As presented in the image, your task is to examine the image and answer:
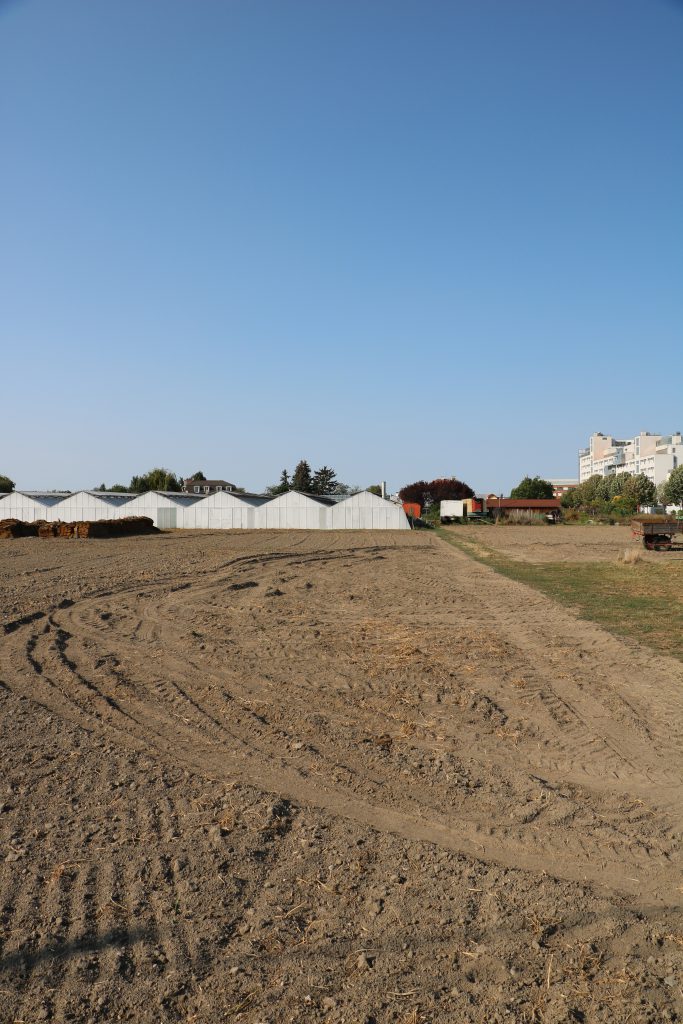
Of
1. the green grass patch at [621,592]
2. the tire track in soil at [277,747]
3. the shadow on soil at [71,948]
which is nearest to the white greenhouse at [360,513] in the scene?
the green grass patch at [621,592]

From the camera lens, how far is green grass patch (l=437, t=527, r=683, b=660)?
44.7 ft

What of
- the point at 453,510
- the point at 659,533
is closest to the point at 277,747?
the point at 659,533

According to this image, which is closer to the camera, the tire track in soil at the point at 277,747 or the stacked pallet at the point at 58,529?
the tire track in soil at the point at 277,747

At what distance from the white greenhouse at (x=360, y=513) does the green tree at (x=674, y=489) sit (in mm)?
63372

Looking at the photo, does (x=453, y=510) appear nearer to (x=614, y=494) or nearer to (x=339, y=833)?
(x=614, y=494)

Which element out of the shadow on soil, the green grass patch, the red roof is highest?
the red roof

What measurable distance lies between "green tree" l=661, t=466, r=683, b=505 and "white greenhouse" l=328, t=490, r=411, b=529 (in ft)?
208

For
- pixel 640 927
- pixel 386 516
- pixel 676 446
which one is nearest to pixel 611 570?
pixel 640 927

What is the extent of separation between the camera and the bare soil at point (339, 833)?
3.82 m

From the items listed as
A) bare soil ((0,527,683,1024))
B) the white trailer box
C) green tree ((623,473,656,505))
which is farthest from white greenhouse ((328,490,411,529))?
green tree ((623,473,656,505))

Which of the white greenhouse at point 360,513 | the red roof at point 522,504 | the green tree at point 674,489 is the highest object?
the green tree at point 674,489

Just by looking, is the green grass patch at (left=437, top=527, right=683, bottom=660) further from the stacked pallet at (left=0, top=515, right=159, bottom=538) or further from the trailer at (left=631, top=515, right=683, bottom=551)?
the stacked pallet at (left=0, top=515, right=159, bottom=538)

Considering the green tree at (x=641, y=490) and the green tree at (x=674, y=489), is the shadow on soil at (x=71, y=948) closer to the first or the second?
the green tree at (x=674, y=489)

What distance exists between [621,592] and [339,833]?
15.9 meters
